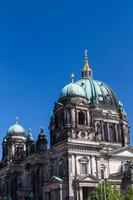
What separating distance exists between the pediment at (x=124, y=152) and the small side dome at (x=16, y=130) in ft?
86.5

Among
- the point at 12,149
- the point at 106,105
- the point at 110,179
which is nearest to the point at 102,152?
the point at 110,179

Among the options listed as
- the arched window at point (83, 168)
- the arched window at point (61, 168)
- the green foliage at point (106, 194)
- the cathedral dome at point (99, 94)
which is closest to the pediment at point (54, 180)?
the arched window at point (61, 168)

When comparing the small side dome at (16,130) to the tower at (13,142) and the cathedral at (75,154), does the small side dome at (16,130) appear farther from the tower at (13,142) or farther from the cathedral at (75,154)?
the cathedral at (75,154)

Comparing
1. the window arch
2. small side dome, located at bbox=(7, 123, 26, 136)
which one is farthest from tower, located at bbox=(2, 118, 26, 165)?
the window arch

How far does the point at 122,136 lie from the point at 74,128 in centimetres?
1908

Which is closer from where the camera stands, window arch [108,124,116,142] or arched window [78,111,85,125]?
arched window [78,111,85,125]

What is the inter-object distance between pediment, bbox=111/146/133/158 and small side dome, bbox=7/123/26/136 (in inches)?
1038

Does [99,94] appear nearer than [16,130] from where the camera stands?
Yes

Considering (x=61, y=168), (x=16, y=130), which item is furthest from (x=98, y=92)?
(x=61, y=168)

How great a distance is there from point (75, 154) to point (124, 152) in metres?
13.7

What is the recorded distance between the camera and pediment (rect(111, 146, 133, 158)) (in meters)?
78.2

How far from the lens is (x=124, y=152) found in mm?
79500

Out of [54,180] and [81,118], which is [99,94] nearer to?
[81,118]

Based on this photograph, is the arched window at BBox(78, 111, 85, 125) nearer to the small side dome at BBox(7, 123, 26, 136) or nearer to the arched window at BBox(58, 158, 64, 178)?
the arched window at BBox(58, 158, 64, 178)
